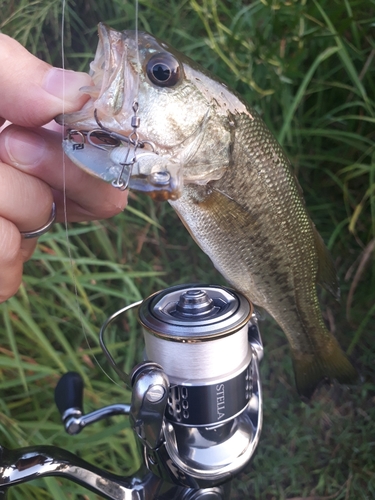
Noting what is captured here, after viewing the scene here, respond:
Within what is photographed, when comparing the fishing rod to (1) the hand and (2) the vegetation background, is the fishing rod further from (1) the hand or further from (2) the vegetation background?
(2) the vegetation background

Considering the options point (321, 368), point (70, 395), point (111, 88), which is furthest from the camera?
Answer: point (321, 368)

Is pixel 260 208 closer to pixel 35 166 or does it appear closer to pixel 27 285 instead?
pixel 35 166

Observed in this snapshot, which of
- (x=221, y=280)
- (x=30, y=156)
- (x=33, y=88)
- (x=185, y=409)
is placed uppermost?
(x=33, y=88)

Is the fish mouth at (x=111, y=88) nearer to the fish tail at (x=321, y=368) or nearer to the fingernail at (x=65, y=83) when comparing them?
the fingernail at (x=65, y=83)

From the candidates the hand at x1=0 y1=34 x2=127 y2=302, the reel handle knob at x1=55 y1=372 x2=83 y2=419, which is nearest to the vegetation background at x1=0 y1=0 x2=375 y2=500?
the reel handle knob at x1=55 y1=372 x2=83 y2=419

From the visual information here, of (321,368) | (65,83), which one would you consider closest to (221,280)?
(321,368)

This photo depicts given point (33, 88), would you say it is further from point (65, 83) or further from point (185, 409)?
point (185, 409)
